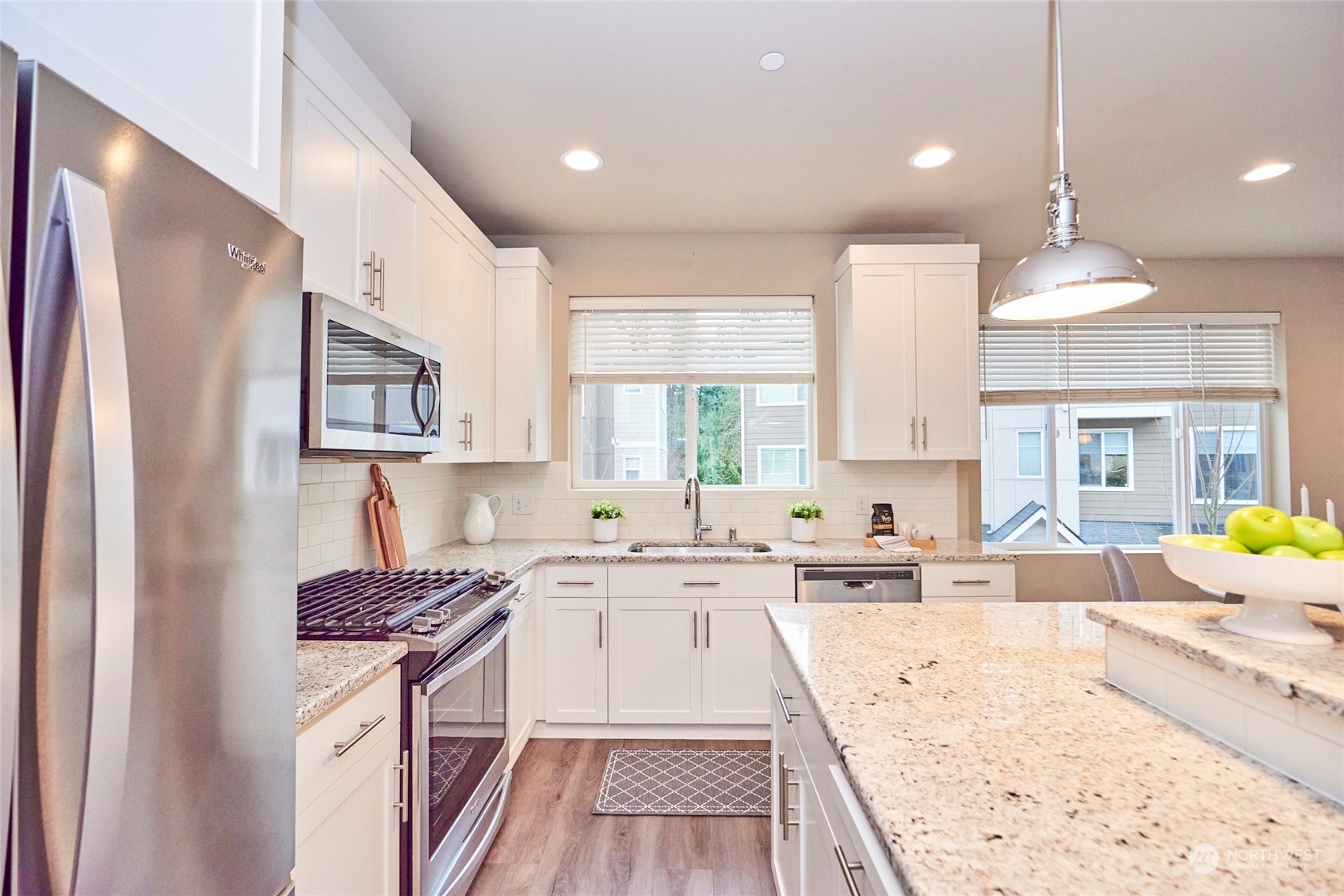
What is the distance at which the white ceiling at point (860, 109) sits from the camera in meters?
1.80

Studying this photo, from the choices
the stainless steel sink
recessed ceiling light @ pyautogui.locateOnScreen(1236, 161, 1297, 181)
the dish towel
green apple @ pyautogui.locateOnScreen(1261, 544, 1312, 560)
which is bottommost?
the stainless steel sink

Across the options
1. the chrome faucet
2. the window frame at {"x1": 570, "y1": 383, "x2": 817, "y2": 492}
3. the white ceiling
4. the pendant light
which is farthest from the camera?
the window frame at {"x1": 570, "y1": 383, "x2": 817, "y2": 492}

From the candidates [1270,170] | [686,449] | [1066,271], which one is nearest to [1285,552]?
[1066,271]

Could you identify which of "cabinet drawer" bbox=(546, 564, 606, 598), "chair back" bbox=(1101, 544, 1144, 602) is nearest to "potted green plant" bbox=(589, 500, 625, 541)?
"cabinet drawer" bbox=(546, 564, 606, 598)

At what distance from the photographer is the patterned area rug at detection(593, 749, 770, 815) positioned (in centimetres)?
230

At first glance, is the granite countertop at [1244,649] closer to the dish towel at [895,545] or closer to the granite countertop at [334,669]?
the granite countertop at [334,669]

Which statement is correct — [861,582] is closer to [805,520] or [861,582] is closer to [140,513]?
[805,520]

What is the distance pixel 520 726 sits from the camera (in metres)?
2.60

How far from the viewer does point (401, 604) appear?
1682mm

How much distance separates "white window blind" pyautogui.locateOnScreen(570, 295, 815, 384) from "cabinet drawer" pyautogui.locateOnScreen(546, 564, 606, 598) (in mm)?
1230

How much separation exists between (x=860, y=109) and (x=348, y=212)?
72.6 inches

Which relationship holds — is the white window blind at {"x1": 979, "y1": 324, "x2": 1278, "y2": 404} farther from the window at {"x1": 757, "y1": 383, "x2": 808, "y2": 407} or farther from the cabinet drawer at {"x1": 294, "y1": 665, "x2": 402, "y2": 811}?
the cabinet drawer at {"x1": 294, "y1": 665, "x2": 402, "y2": 811}

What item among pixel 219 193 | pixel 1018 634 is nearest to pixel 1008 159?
pixel 1018 634

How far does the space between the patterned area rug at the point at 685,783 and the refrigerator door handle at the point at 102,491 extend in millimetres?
1981
